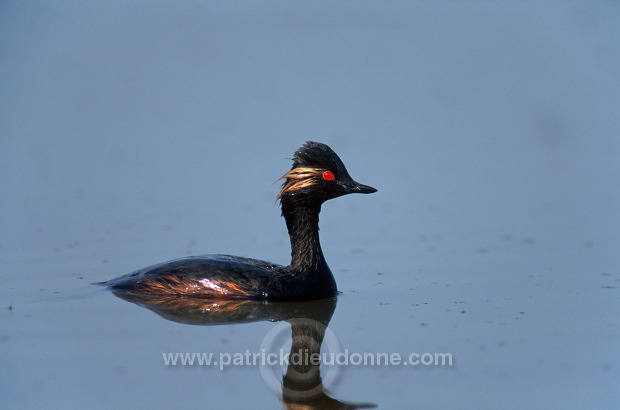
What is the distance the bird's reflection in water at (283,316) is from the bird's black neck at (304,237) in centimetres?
46

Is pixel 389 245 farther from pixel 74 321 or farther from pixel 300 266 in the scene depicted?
pixel 74 321

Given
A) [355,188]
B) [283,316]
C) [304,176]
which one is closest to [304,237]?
[304,176]

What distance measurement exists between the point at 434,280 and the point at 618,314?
2.47 meters

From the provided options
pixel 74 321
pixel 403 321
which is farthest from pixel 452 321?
pixel 74 321

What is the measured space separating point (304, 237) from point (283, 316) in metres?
1.36

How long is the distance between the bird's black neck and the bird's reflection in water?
1.51ft

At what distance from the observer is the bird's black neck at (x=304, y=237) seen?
1172 cm

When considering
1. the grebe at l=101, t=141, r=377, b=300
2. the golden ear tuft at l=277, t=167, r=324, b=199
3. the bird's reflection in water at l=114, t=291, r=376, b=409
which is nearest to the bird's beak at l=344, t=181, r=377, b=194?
the grebe at l=101, t=141, r=377, b=300

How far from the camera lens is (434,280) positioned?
12242 mm

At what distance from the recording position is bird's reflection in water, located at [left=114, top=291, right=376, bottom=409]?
8953 mm

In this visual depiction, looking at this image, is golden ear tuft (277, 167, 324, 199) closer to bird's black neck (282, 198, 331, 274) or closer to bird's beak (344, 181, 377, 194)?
bird's black neck (282, 198, 331, 274)

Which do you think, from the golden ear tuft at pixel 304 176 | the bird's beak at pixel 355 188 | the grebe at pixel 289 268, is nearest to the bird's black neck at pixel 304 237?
the grebe at pixel 289 268

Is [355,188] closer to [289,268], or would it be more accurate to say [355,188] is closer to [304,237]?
[304,237]

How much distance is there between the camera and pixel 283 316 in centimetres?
1082
